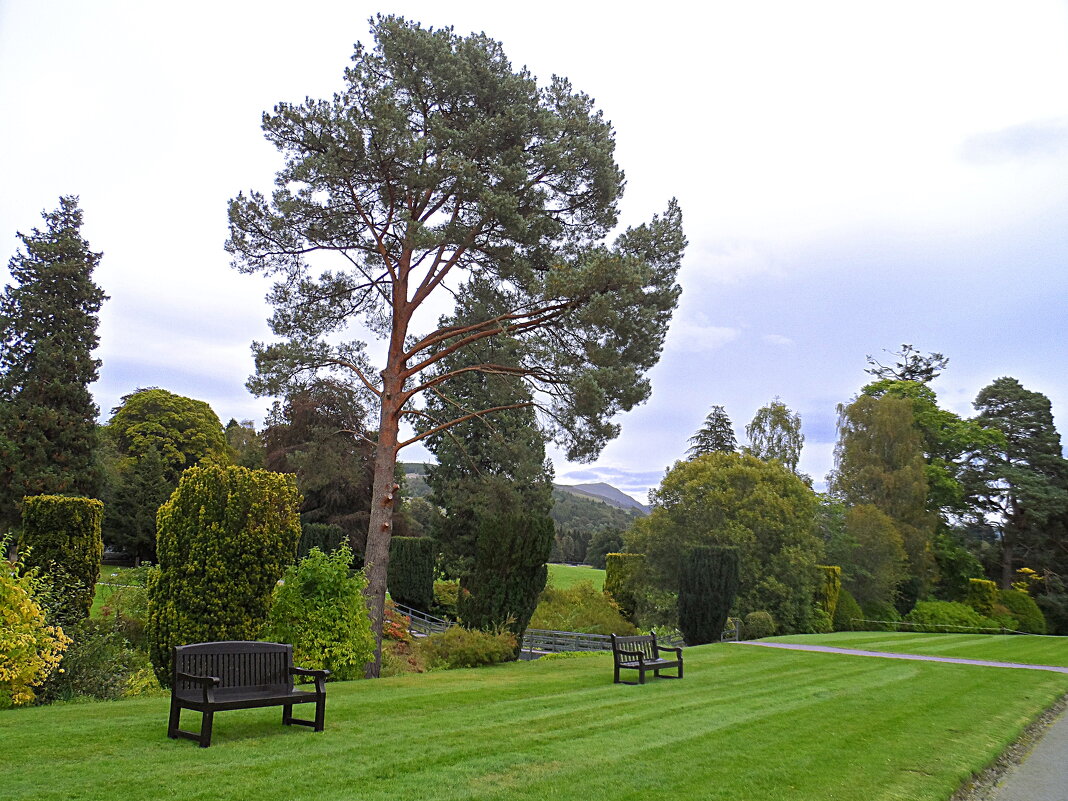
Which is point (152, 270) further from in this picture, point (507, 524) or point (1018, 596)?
point (1018, 596)

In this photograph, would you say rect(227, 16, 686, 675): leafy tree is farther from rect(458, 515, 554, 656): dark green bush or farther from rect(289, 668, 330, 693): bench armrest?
rect(289, 668, 330, 693): bench armrest

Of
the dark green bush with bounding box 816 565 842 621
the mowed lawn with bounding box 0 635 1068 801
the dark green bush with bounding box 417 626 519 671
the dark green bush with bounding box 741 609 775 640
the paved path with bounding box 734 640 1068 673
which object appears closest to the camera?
the mowed lawn with bounding box 0 635 1068 801

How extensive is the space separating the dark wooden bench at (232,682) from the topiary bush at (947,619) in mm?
33644

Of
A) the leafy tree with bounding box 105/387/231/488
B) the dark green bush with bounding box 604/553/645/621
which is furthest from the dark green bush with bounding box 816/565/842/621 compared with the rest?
the leafy tree with bounding box 105/387/231/488

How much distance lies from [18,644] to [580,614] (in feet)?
59.7

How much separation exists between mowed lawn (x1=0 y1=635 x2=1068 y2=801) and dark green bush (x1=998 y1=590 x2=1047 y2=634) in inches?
1286

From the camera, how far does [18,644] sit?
7.70 m

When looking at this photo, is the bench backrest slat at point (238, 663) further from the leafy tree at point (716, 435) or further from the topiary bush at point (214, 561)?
the leafy tree at point (716, 435)

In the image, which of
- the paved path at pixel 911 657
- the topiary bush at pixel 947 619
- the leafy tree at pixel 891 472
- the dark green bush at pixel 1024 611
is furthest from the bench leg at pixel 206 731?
the dark green bush at pixel 1024 611

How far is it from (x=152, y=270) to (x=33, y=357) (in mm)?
17101

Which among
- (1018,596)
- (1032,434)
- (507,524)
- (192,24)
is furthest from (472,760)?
(1032,434)

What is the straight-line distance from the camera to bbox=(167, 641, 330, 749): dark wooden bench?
20.7 feet

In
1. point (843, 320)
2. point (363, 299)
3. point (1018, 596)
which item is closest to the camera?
point (363, 299)

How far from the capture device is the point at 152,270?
14.4 meters
